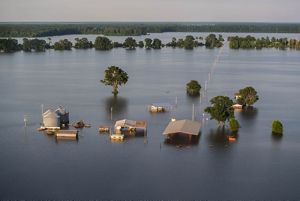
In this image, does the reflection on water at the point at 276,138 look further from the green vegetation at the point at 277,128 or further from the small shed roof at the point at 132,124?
the small shed roof at the point at 132,124

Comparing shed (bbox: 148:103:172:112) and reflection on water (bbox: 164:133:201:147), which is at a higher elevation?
shed (bbox: 148:103:172:112)

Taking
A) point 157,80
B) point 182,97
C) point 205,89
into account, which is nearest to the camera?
point 182,97

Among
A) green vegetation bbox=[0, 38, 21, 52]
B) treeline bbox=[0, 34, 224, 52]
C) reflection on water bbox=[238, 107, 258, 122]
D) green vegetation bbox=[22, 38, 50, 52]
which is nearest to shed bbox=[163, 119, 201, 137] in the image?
reflection on water bbox=[238, 107, 258, 122]

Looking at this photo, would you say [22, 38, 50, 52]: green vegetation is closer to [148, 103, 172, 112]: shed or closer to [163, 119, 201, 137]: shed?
[148, 103, 172, 112]: shed

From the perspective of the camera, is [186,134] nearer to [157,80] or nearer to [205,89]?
[205,89]

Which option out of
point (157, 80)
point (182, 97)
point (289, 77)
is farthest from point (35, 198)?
point (289, 77)
